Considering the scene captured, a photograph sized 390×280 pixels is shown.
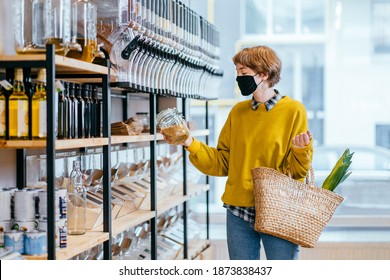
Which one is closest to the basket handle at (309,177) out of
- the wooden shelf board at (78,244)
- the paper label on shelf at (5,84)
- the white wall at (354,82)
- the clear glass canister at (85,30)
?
the wooden shelf board at (78,244)

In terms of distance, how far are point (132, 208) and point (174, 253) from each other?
699 mm

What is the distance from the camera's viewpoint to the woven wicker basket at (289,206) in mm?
3111

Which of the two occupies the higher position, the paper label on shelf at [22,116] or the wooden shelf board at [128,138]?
the paper label on shelf at [22,116]

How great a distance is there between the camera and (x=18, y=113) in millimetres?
2455

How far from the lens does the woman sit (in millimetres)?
3236

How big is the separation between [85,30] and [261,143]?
90cm

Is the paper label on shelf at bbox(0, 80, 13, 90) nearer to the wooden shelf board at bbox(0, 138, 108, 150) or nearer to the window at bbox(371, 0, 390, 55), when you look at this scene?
the wooden shelf board at bbox(0, 138, 108, 150)

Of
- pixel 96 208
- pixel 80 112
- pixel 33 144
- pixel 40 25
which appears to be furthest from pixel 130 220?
pixel 40 25

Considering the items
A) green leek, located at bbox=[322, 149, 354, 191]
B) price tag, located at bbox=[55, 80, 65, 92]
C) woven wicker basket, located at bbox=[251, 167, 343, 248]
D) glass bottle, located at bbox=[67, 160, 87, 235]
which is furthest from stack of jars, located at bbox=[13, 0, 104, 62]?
green leek, located at bbox=[322, 149, 354, 191]

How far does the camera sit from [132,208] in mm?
3703

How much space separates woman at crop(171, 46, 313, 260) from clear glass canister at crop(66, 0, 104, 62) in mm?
711

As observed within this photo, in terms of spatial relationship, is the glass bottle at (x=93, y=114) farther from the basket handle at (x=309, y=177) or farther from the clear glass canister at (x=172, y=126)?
the basket handle at (x=309, y=177)

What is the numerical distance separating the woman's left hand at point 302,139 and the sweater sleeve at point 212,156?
1.38 feet
